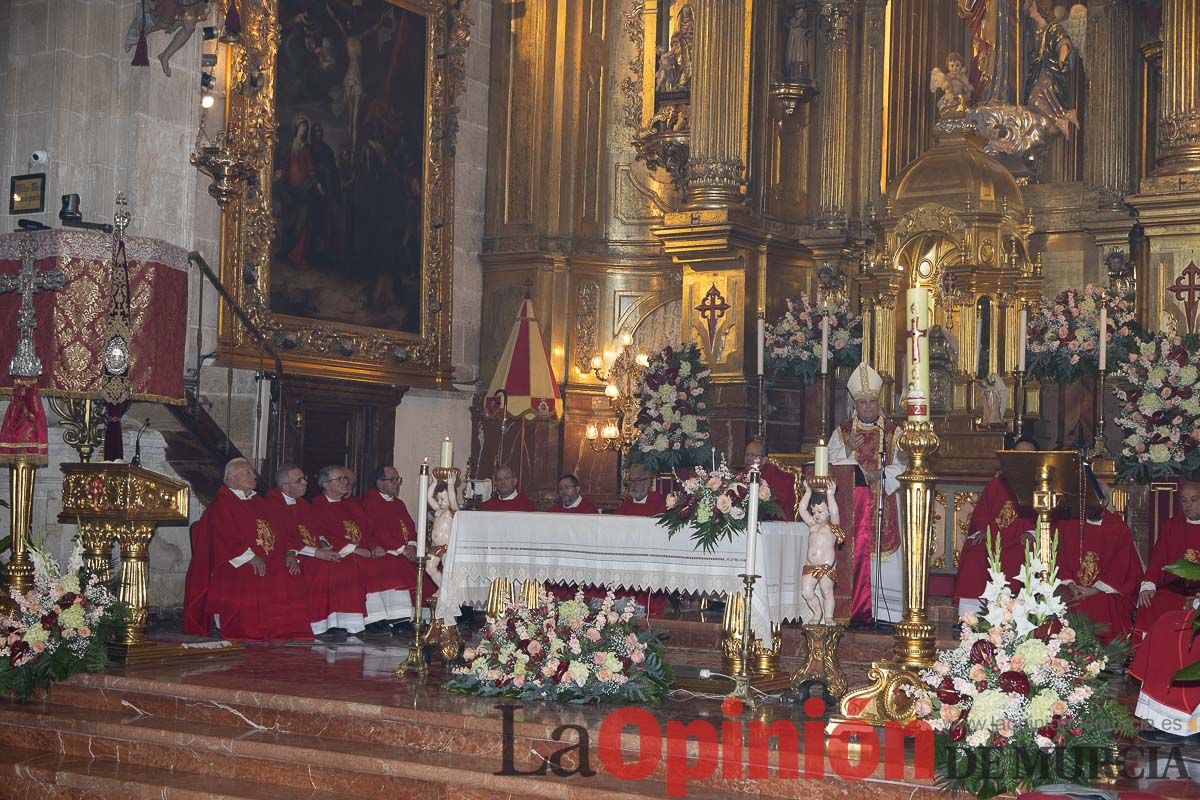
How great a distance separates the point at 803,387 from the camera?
15039mm

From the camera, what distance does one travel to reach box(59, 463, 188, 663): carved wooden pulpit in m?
9.78

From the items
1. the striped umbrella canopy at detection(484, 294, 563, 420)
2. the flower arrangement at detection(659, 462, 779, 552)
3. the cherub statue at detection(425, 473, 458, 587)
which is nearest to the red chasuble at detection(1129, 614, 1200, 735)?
the flower arrangement at detection(659, 462, 779, 552)

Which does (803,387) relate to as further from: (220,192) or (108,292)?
(108,292)

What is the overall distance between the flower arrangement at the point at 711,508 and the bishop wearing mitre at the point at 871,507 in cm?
232

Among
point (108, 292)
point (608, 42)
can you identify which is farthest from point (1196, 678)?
point (608, 42)

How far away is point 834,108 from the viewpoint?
1556cm

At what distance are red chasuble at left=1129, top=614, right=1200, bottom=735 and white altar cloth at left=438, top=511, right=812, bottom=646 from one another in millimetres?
1994

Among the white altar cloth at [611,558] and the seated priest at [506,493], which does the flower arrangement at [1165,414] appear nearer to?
the white altar cloth at [611,558]

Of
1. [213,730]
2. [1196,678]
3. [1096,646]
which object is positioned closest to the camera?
[1196,678]

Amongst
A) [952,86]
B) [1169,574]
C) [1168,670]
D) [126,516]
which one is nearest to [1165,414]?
[1169,574]

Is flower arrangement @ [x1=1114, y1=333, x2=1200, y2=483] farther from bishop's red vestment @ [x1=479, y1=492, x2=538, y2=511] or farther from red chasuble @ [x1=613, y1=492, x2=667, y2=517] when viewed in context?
bishop's red vestment @ [x1=479, y1=492, x2=538, y2=511]

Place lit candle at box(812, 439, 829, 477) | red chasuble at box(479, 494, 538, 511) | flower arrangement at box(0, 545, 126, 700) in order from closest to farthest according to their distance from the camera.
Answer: lit candle at box(812, 439, 829, 477) → flower arrangement at box(0, 545, 126, 700) → red chasuble at box(479, 494, 538, 511)

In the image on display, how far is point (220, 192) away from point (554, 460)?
460 cm

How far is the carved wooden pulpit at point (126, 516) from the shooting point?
9781 millimetres
